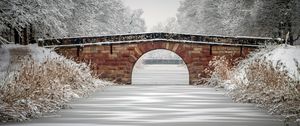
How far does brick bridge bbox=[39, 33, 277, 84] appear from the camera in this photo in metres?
27.3

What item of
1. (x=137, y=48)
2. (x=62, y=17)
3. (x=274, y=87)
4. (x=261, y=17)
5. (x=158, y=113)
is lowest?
(x=158, y=113)

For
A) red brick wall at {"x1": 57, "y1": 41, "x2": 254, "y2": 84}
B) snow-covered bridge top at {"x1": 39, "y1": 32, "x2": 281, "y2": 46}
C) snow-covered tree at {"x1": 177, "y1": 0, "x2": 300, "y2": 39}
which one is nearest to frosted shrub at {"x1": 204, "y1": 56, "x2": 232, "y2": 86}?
red brick wall at {"x1": 57, "y1": 41, "x2": 254, "y2": 84}

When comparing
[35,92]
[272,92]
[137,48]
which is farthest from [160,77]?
[35,92]

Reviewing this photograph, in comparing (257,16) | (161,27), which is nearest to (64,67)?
(257,16)

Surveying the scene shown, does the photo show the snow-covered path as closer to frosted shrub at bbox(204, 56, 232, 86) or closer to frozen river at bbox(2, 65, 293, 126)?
frozen river at bbox(2, 65, 293, 126)

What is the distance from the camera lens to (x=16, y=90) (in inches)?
499

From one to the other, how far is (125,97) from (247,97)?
4.60 meters

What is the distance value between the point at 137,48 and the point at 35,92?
14.2m

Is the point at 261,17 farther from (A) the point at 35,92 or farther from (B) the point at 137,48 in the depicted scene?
(A) the point at 35,92

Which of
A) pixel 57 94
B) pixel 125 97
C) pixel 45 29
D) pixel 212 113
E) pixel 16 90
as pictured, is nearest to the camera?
pixel 16 90

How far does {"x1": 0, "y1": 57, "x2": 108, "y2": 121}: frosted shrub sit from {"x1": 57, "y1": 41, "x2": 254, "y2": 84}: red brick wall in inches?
301

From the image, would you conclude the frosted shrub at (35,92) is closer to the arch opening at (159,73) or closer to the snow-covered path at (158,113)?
the snow-covered path at (158,113)

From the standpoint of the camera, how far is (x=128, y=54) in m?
27.6

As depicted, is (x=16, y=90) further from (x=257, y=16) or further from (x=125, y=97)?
(x=257, y=16)
